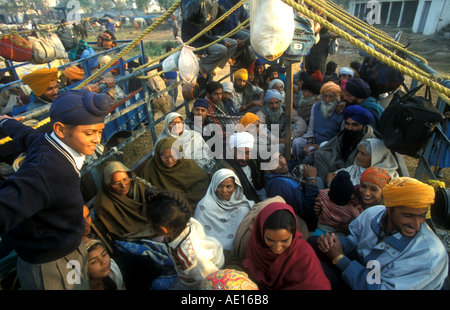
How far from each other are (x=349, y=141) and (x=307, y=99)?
200cm

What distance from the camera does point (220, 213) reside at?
2.68 metres

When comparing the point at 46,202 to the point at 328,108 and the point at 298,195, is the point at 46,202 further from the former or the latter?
the point at 328,108

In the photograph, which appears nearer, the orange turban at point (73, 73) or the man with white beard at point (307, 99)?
the man with white beard at point (307, 99)

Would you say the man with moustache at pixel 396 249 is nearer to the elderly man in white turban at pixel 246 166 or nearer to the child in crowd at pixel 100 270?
the elderly man in white turban at pixel 246 166

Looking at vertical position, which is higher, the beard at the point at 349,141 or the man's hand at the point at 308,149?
the beard at the point at 349,141

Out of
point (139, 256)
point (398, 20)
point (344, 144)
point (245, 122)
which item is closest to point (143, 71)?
point (245, 122)

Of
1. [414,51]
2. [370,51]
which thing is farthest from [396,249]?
[414,51]

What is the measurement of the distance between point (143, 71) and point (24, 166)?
2682mm

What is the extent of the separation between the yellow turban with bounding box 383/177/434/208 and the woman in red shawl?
68cm

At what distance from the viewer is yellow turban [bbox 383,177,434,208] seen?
1.59 meters

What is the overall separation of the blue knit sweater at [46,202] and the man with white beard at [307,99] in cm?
399

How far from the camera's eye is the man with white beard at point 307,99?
4582 mm

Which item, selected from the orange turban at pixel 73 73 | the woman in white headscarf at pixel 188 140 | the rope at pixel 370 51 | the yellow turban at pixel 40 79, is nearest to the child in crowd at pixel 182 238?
the rope at pixel 370 51

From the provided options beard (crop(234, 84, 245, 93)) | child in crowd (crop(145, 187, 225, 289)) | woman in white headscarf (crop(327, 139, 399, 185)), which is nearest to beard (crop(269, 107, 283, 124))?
beard (crop(234, 84, 245, 93))
